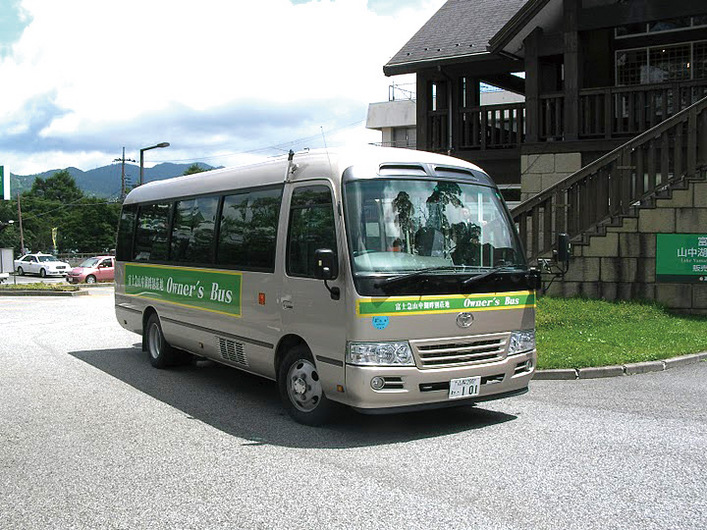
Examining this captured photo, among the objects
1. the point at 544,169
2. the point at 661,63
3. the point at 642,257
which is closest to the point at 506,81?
the point at 661,63

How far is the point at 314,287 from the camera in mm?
7086

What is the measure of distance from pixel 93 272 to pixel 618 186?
32.9 meters

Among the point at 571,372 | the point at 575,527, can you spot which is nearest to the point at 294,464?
the point at 575,527

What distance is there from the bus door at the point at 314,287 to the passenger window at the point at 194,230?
210cm

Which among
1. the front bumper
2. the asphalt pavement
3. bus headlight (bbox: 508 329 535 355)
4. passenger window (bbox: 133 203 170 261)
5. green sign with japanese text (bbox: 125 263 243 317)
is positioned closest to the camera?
the asphalt pavement

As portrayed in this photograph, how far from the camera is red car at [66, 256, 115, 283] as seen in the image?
4091 centimetres

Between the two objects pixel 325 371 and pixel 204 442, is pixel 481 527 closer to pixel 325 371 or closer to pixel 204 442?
pixel 325 371

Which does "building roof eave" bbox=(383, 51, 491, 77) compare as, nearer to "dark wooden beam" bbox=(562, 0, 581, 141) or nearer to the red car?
"dark wooden beam" bbox=(562, 0, 581, 141)

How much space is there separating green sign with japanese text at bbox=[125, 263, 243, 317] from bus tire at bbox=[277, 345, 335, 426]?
A: 1.21 metres

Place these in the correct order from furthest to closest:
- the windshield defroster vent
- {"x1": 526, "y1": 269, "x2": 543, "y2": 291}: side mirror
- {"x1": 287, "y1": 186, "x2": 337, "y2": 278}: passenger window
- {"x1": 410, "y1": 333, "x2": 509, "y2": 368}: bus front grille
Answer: {"x1": 526, "y1": 269, "x2": 543, "y2": 291}: side mirror < the windshield defroster vent < {"x1": 287, "y1": 186, "x2": 337, "y2": 278}: passenger window < {"x1": 410, "y1": 333, "x2": 509, "y2": 368}: bus front grille

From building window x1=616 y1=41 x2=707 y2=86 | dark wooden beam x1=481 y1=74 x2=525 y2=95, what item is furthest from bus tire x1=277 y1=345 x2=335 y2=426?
dark wooden beam x1=481 y1=74 x2=525 y2=95

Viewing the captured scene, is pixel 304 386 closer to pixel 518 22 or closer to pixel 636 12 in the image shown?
pixel 518 22

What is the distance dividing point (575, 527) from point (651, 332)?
8311mm

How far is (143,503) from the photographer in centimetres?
512
